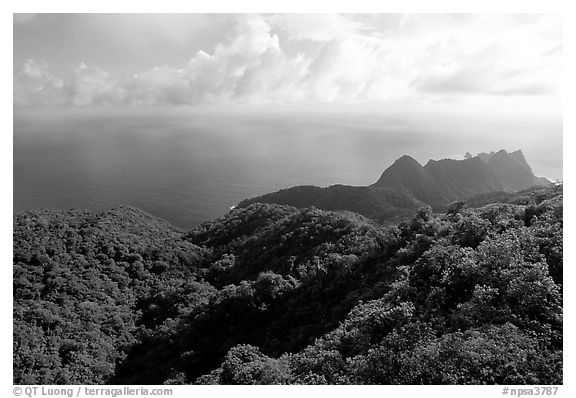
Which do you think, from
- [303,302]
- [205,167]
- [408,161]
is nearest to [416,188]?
[408,161]

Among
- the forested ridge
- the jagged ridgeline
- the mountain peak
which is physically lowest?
the forested ridge

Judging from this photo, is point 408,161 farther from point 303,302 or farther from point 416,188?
point 303,302

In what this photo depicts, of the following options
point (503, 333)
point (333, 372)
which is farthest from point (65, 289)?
point (503, 333)

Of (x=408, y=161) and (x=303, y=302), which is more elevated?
(x=408, y=161)

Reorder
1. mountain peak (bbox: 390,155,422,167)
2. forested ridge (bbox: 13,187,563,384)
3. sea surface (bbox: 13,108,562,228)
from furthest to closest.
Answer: mountain peak (bbox: 390,155,422,167), sea surface (bbox: 13,108,562,228), forested ridge (bbox: 13,187,563,384)

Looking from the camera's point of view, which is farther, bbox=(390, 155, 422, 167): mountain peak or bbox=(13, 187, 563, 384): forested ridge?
bbox=(390, 155, 422, 167): mountain peak

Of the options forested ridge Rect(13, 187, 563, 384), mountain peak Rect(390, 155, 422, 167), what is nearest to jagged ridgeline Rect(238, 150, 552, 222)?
mountain peak Rect(390, 155, 422, 167)

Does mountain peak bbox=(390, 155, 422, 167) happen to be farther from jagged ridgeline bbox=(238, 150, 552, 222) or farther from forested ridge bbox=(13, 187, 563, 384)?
forested ridge bbox=(13, 187, 563, 384)
